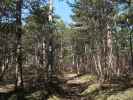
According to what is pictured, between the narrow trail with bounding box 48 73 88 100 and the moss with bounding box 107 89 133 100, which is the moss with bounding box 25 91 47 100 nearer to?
the narrow trail with bounding box 48 73 88 100

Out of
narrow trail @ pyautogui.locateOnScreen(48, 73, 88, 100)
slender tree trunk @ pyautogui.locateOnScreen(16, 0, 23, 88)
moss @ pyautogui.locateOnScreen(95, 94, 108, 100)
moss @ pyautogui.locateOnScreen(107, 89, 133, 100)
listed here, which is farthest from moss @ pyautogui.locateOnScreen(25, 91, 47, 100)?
moss @ pyautogui.locateOnScreen(107, 89, 133, 100)

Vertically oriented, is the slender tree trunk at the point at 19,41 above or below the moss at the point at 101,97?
above

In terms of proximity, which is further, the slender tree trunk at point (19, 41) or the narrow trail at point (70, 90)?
the narrow trail at point (70, 90)

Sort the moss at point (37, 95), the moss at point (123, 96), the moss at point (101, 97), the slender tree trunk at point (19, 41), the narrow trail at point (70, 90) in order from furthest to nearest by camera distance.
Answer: the narrow trail at point (70, 90), the moss at point (101, 97), the slender tree trunk at point (19, 41), the moss at point (37, 95), the moss at point (123, 96)

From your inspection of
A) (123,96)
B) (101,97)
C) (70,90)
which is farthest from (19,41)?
(70,90)

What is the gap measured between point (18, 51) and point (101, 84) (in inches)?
283

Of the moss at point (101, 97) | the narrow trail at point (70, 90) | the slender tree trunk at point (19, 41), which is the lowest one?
the narrow trail at point (70, 90)

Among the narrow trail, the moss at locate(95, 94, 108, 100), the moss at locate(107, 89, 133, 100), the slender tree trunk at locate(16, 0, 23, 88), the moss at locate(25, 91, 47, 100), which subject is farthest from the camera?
the narrow trail

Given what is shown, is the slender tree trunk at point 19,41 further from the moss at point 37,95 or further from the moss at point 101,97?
the moss at point 101,97

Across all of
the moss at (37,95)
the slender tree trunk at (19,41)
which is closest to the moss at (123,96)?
the moss at (37,95)

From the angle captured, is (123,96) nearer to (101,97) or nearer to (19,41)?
(101,97)

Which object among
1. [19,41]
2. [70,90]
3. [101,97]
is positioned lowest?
[70,90]

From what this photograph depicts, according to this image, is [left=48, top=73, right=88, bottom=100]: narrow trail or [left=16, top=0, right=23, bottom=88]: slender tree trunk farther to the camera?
[left=48, top=73, right=88, bottom=100]: narrow trail

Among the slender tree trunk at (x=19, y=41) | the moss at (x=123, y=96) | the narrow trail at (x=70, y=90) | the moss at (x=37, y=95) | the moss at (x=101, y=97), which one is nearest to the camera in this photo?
the moss at (x=123, y=96)
